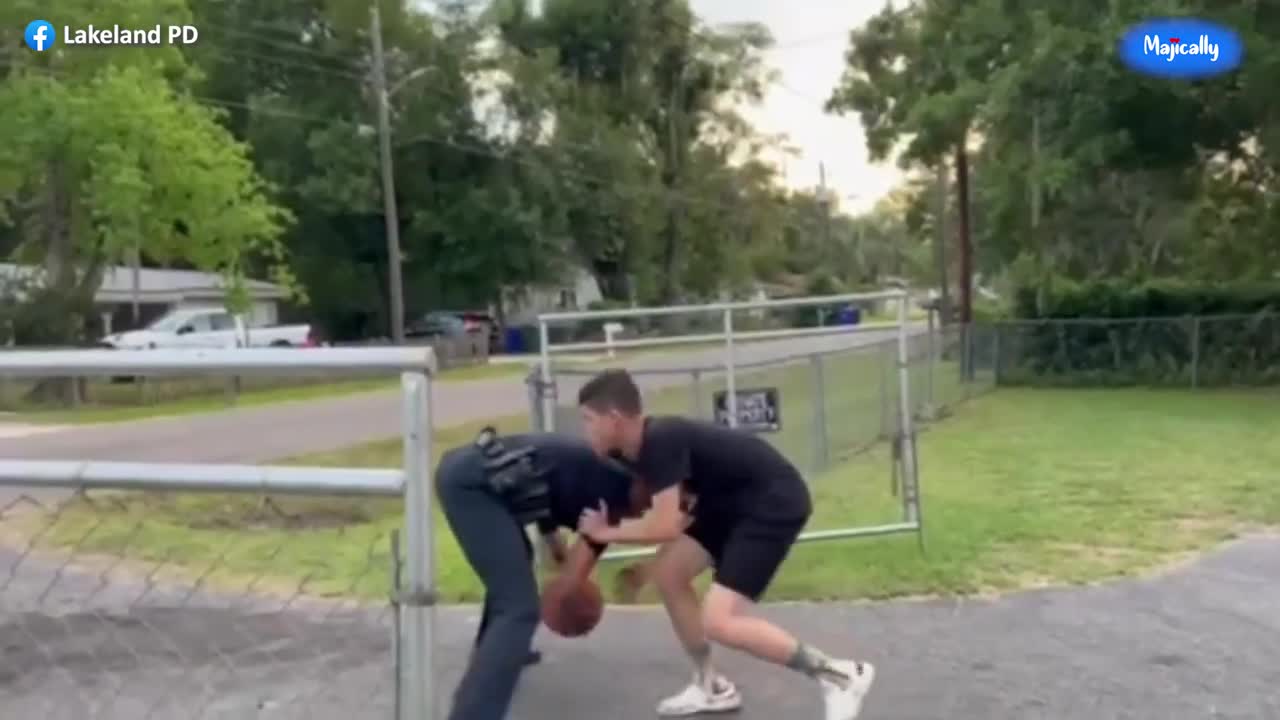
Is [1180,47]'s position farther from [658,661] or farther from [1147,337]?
[658,661]

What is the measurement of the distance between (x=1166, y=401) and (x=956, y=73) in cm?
870

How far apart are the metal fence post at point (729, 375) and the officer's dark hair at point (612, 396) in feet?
13.5

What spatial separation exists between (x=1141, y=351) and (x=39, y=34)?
2380 cm

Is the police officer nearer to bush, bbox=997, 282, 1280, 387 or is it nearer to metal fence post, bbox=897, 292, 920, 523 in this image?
metal fence post, bbox=897, 292, 920, 523

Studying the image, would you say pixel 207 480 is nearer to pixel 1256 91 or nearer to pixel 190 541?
pixel 190 541

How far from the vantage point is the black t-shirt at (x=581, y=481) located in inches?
231

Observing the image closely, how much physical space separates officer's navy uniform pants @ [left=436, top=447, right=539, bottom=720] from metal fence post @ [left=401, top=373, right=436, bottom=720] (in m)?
1.84

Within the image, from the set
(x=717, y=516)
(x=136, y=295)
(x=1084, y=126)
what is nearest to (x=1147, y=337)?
(x=1084, y=126)

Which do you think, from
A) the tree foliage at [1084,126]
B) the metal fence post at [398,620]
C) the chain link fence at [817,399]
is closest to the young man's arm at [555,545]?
the chain link fence at [817,399]

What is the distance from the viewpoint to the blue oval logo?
2409 cm

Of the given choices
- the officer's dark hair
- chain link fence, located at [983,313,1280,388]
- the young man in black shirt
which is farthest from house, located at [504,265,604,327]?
the officer's dark hair

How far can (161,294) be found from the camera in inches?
2030

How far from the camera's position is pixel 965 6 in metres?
30.7

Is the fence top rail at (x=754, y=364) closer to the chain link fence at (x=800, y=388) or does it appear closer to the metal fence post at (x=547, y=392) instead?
the chain link fence at (x=800, y=388)
